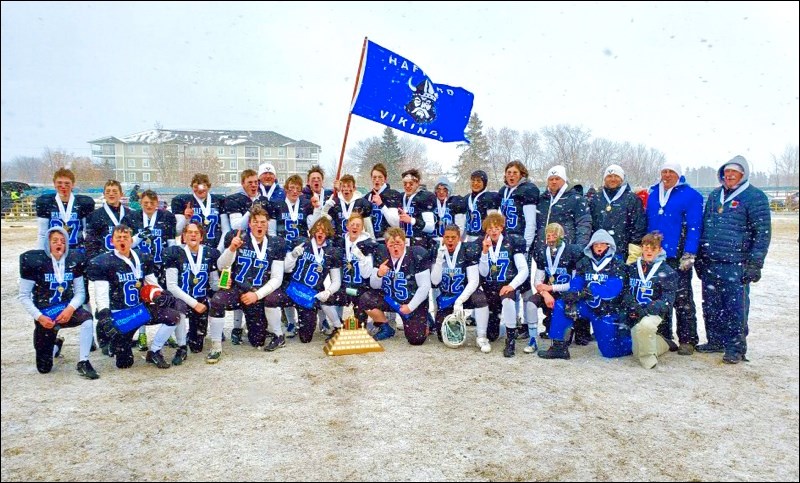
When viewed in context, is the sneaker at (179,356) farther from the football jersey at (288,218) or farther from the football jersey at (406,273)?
the football jersey at (406,273)

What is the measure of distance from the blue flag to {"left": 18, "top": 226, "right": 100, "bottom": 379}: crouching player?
4.12 metres

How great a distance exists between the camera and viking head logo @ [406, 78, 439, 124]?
26.7ft

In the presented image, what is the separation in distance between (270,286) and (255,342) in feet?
2.27

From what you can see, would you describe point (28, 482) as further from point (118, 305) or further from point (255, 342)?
point (255, 342)

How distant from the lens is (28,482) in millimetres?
3266

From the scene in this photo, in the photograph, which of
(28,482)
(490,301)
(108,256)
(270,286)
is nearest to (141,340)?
(108,256)

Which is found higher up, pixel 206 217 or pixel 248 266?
pixel 206 217

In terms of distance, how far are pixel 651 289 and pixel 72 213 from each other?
6.65m

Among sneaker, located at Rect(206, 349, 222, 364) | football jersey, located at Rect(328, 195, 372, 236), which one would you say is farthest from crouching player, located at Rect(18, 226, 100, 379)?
football jersey, located at Rect(328, 195, 372, 236)

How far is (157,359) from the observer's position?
5.64m

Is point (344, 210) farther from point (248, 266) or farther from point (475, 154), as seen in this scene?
point (475, 154)

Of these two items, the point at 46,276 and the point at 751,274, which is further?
the point at 751,274

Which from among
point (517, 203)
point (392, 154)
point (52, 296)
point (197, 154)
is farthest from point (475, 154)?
point (52, 296)

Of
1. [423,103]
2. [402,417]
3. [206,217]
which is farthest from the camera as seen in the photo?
[423,103]
